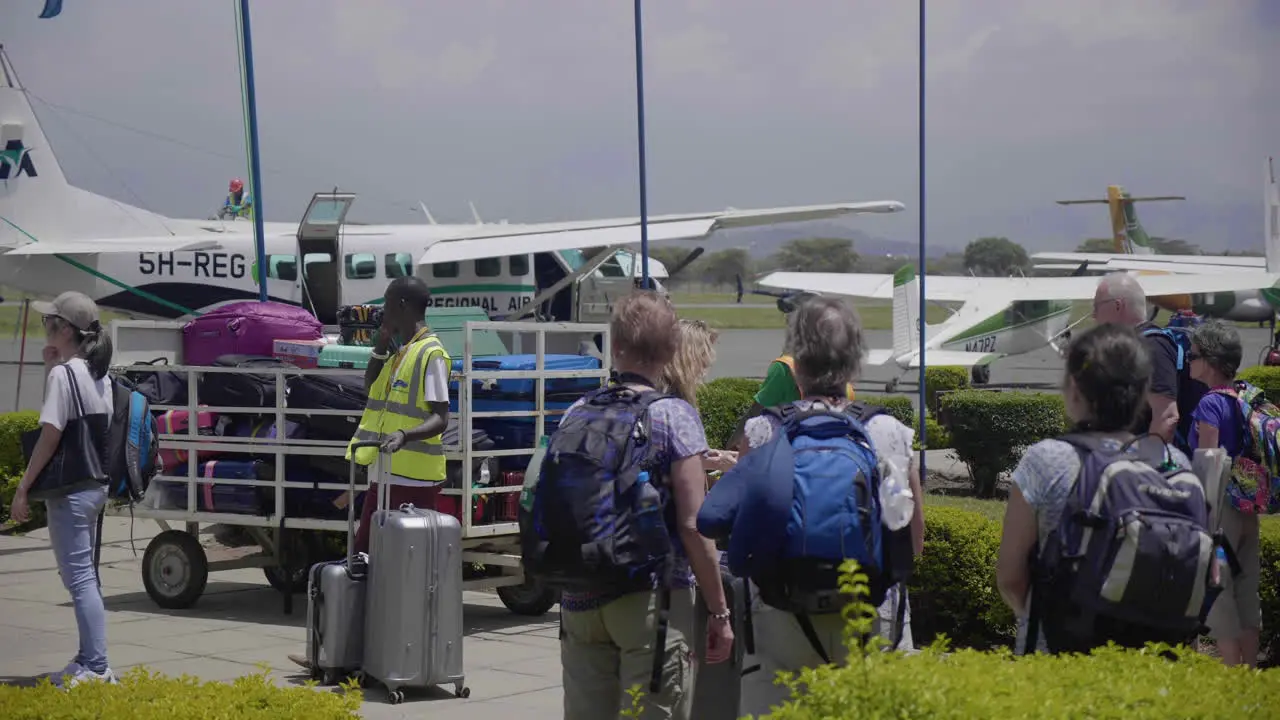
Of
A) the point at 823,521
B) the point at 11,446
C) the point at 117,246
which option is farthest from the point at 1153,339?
the point at 117,246

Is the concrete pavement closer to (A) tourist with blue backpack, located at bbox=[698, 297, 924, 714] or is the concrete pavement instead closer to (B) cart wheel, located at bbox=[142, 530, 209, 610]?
(B) cart wheel, located at bbox=[142, 530, 209, 610]

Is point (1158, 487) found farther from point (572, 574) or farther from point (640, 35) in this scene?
point (640, 35)

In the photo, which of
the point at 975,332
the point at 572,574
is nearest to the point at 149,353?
the point at 572,574

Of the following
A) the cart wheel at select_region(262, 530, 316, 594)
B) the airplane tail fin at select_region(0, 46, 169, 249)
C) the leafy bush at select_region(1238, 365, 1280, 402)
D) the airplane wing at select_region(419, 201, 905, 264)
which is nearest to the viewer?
the cart wheel at select_region(262, 530, 316, 594)

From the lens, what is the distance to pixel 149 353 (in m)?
9.45

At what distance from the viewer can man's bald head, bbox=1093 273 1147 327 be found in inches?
222

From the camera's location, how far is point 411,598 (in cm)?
643

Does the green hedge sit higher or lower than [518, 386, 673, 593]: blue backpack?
lower

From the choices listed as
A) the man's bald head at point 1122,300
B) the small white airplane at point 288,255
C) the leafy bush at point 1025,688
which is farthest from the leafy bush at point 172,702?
the small white airplane at point 288,255

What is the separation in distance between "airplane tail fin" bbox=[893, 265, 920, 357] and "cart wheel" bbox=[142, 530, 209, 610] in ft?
57.3

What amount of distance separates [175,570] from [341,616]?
2844 mm

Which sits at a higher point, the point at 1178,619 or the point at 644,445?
the point at 644,445

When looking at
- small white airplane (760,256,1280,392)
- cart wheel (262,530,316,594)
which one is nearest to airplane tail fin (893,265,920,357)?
small white airplane (760,256,1280,392)

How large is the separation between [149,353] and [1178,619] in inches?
296
